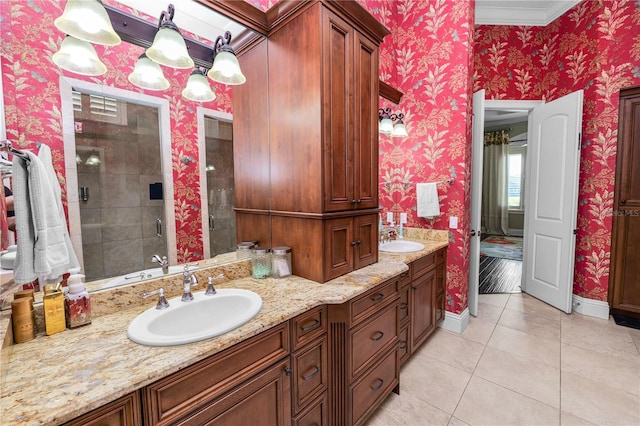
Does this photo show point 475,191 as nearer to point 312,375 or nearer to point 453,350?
point 453,350

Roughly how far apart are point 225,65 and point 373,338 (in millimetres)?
1641

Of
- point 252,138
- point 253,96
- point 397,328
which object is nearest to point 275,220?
point 252,138

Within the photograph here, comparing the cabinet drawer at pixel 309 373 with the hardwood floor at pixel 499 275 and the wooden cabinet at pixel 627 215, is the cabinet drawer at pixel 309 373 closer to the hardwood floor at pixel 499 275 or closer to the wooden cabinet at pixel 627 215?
the hardwood floor at pixel 499 275

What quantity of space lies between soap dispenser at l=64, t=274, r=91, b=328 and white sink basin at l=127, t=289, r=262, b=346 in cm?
18

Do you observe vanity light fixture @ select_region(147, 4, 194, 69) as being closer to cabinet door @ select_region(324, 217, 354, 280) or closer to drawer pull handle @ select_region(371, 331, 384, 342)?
cabinet door @ select_region(324, 217, 354, 280)

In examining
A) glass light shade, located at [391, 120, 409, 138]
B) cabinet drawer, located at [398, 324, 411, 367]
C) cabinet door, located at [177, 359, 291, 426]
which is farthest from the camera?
glass light shade, located at [391, 120, 409, 138]

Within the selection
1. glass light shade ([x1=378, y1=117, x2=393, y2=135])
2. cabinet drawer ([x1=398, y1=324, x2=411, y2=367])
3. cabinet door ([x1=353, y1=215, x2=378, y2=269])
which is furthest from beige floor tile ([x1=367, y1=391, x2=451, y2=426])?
glass light shade ([x1=378, y1=117, x2=393, y2=135])

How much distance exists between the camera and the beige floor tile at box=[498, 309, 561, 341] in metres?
2.58

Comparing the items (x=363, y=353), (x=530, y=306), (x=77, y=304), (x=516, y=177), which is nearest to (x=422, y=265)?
(x=363, y=353)

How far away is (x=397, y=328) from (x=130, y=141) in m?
1.77

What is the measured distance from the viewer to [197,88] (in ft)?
4.66

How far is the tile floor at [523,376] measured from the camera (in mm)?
1655

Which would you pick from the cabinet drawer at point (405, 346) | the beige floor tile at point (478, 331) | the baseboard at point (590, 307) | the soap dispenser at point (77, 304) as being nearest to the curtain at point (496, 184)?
the baseboard at point (590, 307)

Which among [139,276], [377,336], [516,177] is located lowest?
[377,336]
